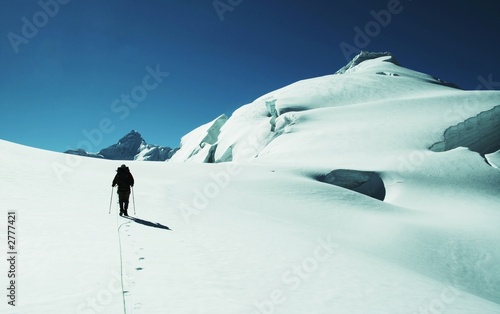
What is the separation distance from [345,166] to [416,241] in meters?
12.6

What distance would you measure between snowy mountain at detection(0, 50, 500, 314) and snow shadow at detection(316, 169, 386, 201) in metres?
0.09

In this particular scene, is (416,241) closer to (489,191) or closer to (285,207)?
(285,207)

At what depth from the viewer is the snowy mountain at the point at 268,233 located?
539cm

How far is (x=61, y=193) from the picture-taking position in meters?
11.9

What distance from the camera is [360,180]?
83.6ft

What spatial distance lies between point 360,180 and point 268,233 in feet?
57.6

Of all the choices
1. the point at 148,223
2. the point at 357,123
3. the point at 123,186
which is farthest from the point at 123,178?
the point at 357,123

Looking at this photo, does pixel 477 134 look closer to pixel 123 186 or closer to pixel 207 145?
pixel 123 186

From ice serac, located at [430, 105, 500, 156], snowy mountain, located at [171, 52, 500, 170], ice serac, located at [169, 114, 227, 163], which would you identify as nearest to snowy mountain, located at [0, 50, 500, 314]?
snowy mountain, located at [171, 52, 500, 170]

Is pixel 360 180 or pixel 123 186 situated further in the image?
pixel 360 180

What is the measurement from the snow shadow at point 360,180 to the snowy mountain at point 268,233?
0.09 meters

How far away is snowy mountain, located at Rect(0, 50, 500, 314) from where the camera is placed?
5387mm

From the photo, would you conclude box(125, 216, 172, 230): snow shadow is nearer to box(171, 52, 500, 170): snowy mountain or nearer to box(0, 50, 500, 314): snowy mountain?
box(0, 50, 500, 314): snowy mountain

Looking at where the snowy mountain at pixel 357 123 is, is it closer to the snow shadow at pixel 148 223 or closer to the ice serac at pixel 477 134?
the ice serac at pixel 477 134
